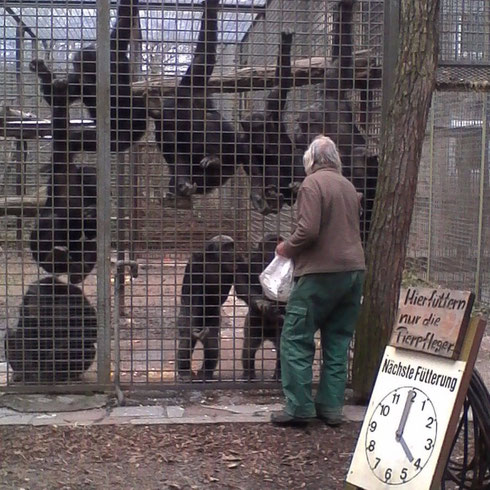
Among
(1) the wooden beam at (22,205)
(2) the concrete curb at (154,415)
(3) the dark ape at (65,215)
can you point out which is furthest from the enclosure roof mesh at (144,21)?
(2) the concrete curb at (154,415)

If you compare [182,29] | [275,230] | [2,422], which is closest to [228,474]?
[2,422]

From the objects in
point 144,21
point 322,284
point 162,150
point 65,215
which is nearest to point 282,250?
point 322,284

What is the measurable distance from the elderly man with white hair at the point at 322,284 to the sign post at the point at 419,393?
1.46 meters

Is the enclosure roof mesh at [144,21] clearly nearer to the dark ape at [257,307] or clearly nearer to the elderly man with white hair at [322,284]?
the elderly man with white hair at [322,284]

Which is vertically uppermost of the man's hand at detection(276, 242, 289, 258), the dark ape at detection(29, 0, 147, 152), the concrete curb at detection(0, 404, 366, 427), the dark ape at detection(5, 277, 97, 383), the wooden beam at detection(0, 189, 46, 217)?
the dark ape at detection(29, 0, 147, 152)

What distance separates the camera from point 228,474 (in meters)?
5.09

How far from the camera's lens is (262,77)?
21.7ft

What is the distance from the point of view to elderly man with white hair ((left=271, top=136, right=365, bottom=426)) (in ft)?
18.8

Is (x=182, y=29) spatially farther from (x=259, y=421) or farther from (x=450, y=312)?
(x=450, y=312)

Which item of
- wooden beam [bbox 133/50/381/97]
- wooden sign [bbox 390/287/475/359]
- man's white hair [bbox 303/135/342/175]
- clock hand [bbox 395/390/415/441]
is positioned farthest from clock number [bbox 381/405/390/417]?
wooden beam [bbox 133/50/381/97]

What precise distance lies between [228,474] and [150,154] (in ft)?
8.74

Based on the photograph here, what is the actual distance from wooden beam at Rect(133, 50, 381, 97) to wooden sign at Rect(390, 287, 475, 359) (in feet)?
9.30

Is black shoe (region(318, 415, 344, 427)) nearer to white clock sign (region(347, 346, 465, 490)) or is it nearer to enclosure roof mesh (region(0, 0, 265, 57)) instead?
white clock sign (region(347, 346, 465, 490))

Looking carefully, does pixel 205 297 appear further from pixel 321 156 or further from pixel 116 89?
pixel 116 89
